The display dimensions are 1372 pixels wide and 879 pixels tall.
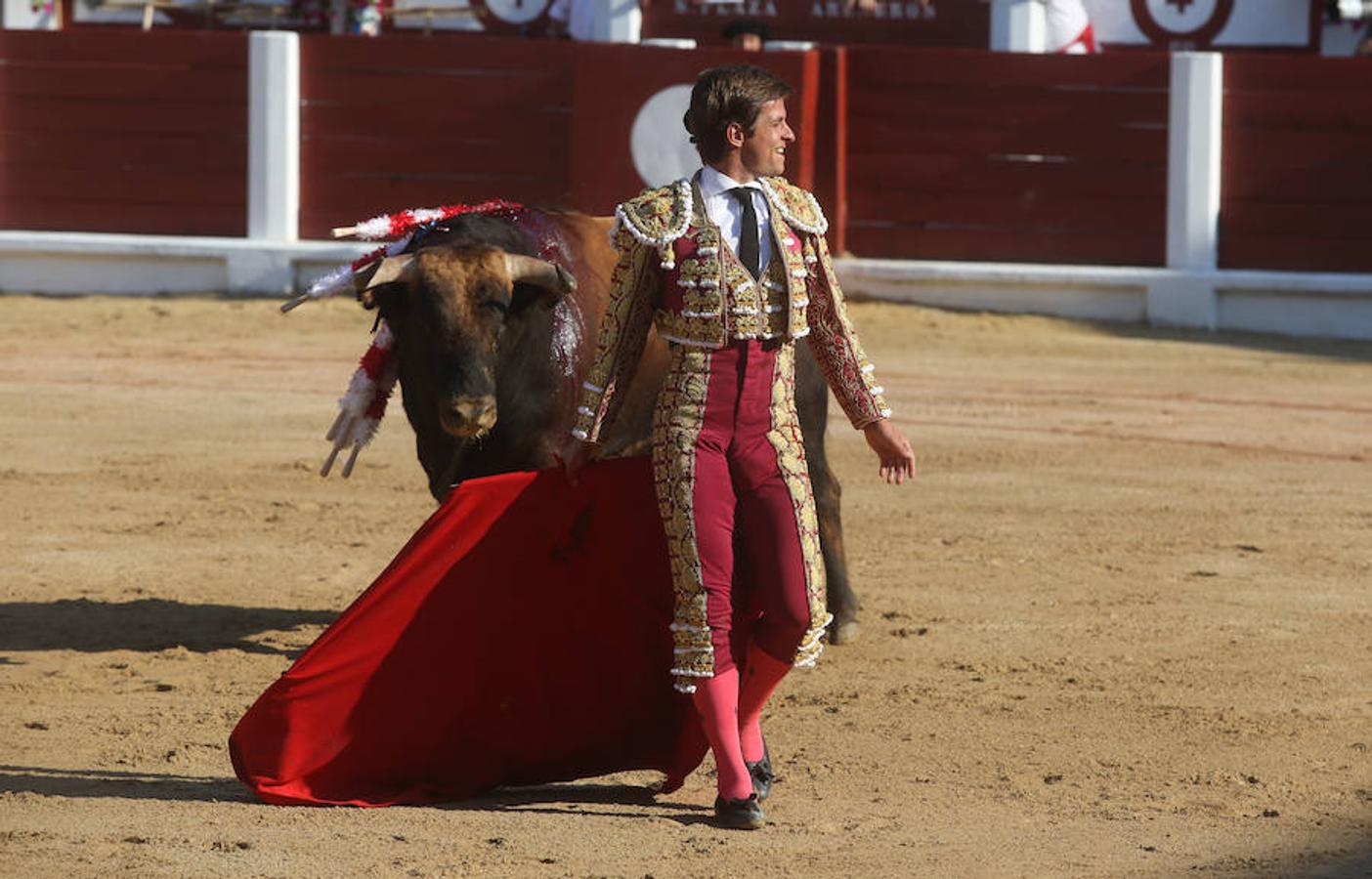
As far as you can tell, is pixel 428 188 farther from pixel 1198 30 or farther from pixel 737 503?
pixel 737 503

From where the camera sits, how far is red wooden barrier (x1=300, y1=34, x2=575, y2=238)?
10648mm

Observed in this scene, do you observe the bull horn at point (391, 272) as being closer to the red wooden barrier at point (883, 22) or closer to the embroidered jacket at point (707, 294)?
the embroidered jacket at point (707, 294)

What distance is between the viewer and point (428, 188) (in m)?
10.7

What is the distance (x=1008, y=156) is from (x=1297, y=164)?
123 cm

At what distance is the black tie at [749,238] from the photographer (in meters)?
3.23

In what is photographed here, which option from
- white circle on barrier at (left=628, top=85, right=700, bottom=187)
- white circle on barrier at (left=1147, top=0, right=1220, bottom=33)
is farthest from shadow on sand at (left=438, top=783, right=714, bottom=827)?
white circle on barrier at (left=1147, top=0, right=1220, bottom=33)

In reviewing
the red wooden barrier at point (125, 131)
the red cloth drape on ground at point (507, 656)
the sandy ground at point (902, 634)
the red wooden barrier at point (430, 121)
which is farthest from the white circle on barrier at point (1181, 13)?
the red cloth drape on ground at point (507, 656)

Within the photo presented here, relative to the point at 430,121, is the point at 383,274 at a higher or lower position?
lower

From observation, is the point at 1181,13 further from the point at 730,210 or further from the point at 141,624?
the point at 730,210

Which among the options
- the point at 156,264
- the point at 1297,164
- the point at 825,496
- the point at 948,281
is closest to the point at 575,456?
the point at 825,496

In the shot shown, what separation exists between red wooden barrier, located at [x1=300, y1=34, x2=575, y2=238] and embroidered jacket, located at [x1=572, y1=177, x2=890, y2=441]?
733 cm

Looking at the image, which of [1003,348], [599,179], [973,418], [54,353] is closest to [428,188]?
[599,179]

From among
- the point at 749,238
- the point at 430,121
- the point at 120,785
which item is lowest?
the point at 120,785

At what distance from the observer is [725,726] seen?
10.7ft
